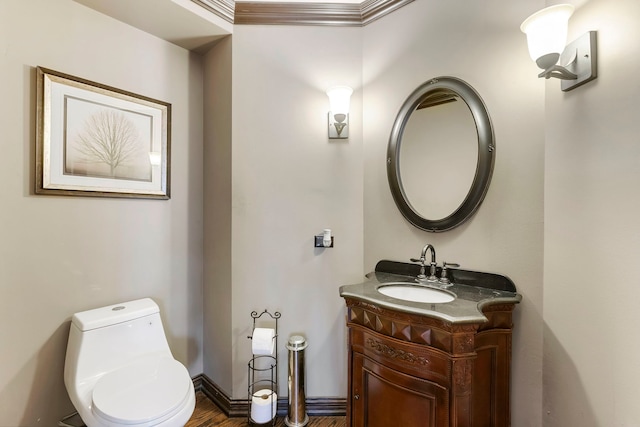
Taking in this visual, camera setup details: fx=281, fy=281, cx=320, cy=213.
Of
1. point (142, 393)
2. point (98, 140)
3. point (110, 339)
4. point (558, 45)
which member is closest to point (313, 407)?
point (142, 393)

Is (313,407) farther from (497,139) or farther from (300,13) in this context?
(300,13)

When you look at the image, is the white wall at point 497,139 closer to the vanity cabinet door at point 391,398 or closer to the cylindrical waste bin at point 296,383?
the vanity cabinet door at point 391,398

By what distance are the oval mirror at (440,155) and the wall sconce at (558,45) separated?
0.34m

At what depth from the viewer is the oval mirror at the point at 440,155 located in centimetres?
138

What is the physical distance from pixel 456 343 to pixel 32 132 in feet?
7.17

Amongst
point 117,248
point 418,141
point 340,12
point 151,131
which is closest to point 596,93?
point 418,141

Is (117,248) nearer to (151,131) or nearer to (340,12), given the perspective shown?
(151,131)

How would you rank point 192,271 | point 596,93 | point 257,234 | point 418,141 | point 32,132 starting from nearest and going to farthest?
point 596,93 < point 32,132 < point 418,141 < point 257,234 < point 192,271

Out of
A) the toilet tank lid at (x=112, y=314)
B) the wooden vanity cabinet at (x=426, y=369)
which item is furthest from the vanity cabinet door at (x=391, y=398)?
the toilet tank lid at (x=112, y=314)

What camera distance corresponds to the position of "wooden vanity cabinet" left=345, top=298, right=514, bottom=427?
3.34 ft

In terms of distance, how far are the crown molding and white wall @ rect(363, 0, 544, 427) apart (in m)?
0.21

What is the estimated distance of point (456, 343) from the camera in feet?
3.31

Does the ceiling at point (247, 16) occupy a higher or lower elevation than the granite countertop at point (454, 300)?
higher

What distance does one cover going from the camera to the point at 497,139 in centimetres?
134
